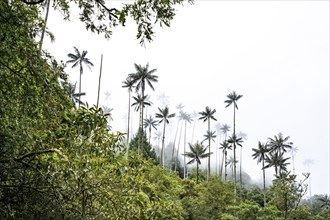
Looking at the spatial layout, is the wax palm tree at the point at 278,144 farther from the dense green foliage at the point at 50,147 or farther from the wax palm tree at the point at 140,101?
A: the dense green foliage at the point at 50,147

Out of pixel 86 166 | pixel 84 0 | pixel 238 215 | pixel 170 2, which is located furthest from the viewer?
pixel 238 215

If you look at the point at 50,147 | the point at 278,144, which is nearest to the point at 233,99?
the point at 278,144

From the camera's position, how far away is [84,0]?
371cm

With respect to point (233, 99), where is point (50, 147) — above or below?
below

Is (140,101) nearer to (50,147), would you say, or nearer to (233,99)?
(233,99)

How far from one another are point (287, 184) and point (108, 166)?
17.0 m

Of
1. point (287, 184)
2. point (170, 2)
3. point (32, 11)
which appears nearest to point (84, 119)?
point (32, 11)

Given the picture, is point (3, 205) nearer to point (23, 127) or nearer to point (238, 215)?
point (23, 127)

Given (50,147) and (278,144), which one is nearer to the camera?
(50,147)

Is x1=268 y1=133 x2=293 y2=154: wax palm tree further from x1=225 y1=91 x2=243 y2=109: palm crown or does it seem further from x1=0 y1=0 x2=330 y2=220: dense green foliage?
x1=0 y1=0 x2=330 y2=220: dense green foliage

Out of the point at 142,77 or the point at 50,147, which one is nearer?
the point at 50,147

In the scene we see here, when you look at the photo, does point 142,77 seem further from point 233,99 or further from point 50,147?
point 50,147

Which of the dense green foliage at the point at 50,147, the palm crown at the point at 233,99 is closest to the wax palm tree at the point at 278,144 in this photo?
the palm crown at the point at 233,99

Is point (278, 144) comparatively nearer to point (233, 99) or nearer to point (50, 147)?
point (233, 99)
